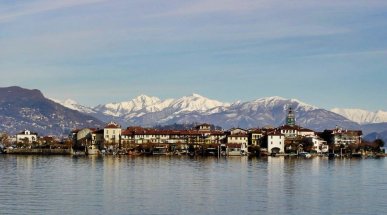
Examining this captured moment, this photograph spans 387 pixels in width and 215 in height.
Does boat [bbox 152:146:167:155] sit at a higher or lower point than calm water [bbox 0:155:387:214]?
higher

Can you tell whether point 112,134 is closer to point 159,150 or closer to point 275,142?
point 159,150

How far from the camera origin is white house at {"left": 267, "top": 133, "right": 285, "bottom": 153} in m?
119

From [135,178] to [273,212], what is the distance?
2064 cm

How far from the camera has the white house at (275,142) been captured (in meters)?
119

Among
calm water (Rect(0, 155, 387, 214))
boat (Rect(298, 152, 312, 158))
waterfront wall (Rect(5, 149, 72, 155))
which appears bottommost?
calm water (Rect(0, 155, 387, 214))

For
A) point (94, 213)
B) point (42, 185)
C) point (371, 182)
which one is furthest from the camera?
point (371, 182)

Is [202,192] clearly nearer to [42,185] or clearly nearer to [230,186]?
[230,186]

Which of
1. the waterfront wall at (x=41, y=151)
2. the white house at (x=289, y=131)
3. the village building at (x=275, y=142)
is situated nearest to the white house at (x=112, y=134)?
the waterfront wall at (x=41, y=151)

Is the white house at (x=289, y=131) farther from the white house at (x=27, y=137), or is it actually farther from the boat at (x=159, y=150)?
the white house at (x=27, y=137)

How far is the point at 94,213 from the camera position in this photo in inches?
1352

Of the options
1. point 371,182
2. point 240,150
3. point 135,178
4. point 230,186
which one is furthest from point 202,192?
point 240,150

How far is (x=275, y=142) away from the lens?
119438 mm

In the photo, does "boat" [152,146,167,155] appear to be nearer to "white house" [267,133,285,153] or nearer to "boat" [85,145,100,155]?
"boat" [85,145,100,155]

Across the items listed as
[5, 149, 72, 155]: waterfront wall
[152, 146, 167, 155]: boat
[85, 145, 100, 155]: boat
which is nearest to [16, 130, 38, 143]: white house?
[5, 149, 72, 155]: waterfront wall
